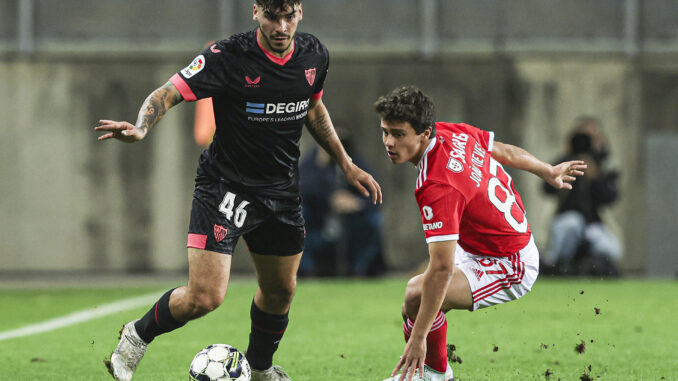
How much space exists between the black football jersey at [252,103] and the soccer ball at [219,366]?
2.75 feet

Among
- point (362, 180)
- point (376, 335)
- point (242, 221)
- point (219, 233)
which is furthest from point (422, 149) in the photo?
point (376, 335)

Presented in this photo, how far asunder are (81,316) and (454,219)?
5.36 meters

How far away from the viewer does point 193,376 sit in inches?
204

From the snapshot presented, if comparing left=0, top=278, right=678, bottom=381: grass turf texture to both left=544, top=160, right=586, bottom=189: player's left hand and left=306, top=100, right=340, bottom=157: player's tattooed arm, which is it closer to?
left=544, top=160, right=586, bottom=189: player's left hand

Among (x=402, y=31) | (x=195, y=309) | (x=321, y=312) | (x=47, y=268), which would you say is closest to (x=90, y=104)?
(x=47, y=268)

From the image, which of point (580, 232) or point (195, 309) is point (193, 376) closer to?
point (195, 309)

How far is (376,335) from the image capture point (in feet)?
25.8

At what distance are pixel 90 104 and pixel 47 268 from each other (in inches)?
88.0

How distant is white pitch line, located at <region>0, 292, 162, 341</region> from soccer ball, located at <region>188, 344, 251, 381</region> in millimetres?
3098

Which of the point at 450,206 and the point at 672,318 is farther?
the point at 672,318

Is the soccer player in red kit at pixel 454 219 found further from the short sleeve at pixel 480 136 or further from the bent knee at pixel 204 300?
the bent knee at pixel 204 300

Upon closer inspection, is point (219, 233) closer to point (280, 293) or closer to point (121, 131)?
point (280, 293)

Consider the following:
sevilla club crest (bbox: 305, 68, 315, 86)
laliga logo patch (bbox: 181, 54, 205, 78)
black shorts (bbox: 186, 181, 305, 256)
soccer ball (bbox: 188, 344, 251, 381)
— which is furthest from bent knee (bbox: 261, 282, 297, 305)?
laliga logo patch (bbox: 181, 54, 205, 78)

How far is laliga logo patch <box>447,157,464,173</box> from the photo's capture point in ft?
16.4
